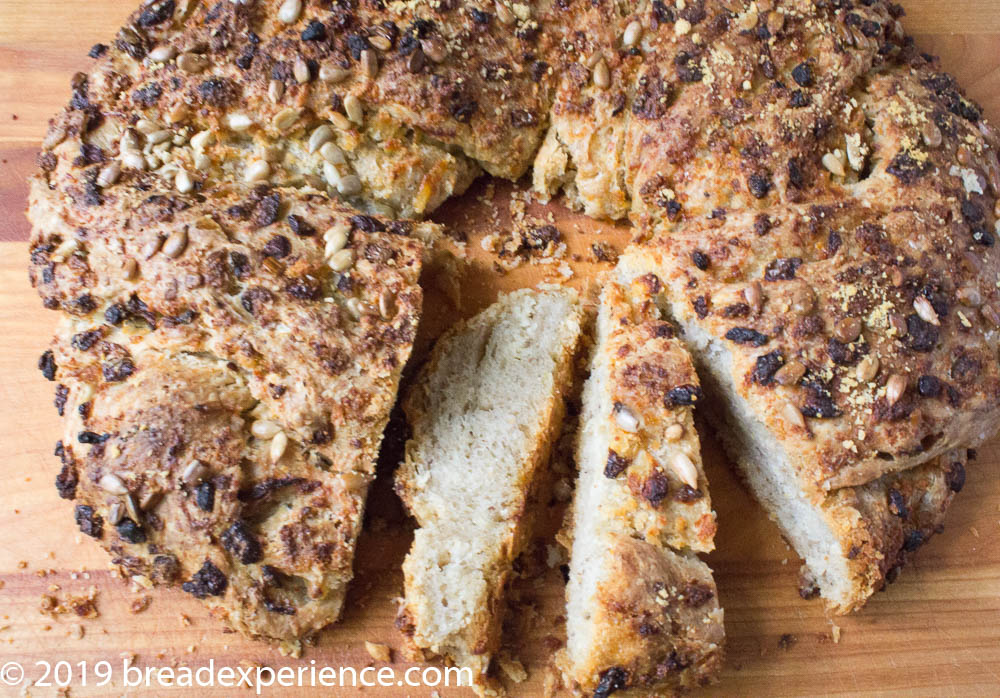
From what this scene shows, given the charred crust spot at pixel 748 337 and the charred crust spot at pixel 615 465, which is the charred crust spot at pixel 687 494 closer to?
the charred crust spot at pixel 615 465

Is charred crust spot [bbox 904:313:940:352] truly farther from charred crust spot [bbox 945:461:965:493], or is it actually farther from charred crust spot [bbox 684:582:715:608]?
charred crust spot [bbox 684:582:715:608]

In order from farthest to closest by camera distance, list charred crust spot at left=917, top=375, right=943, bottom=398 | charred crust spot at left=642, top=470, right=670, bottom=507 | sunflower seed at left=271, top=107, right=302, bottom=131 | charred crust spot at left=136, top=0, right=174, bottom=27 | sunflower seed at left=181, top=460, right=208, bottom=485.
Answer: charred crust spot at left=136, top=0, right=174, bottom=27 < sunflower seed at left=271, top=107, right=302, bottom=131 < charred crust spot at left=917, top=375, right=943, bottom=398 < charred crust spot at left=642, top=470, right=670, bottom=507 < sunflower seed at left=181, top=460, right=208, bottom=485

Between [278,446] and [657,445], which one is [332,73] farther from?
[657,445]

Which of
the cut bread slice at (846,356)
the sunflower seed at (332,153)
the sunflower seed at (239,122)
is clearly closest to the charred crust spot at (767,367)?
the cut bread slice at (846,356)

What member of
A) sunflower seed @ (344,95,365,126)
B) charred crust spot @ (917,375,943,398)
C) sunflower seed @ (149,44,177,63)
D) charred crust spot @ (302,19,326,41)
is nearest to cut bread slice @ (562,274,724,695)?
charred crust spot @ (917,375,943,398)

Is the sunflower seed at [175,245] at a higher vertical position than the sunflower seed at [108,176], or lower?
lower

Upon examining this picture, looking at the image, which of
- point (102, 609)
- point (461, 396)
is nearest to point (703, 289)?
point (461, 396)

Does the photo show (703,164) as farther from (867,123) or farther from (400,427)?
(400,427)
